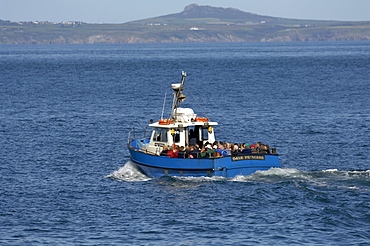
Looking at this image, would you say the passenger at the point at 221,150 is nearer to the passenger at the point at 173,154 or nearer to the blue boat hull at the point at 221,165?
the blue boat hull at the point at 221,165

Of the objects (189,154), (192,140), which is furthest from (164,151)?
(192,140)

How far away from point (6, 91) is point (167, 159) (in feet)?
229

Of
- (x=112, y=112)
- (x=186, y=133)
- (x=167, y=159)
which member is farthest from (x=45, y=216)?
(x=112, y=112)

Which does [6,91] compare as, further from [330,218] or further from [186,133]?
[330,218]

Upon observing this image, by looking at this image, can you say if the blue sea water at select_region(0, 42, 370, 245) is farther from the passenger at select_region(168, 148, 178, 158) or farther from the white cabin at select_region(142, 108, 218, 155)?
the white cabin at select_region(142, 108, 218, 155)

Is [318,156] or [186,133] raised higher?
[186,133]

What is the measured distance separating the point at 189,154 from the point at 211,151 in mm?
1336

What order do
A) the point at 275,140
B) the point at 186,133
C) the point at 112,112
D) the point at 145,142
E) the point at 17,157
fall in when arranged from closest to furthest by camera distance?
the point at 186,133
the point at 145,142
the point at 17,157
the point at 275,140
the point at 112,112

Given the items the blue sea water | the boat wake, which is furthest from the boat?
the blue sea water

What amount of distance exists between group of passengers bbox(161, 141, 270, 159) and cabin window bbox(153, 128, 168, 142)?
176 cm

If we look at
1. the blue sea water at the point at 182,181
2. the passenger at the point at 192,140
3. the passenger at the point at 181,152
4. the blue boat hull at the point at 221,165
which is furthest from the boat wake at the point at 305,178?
the passenger at the point at 192,140

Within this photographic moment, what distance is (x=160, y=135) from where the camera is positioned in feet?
139

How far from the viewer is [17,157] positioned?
4912 cm

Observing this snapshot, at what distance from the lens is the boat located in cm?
3800
